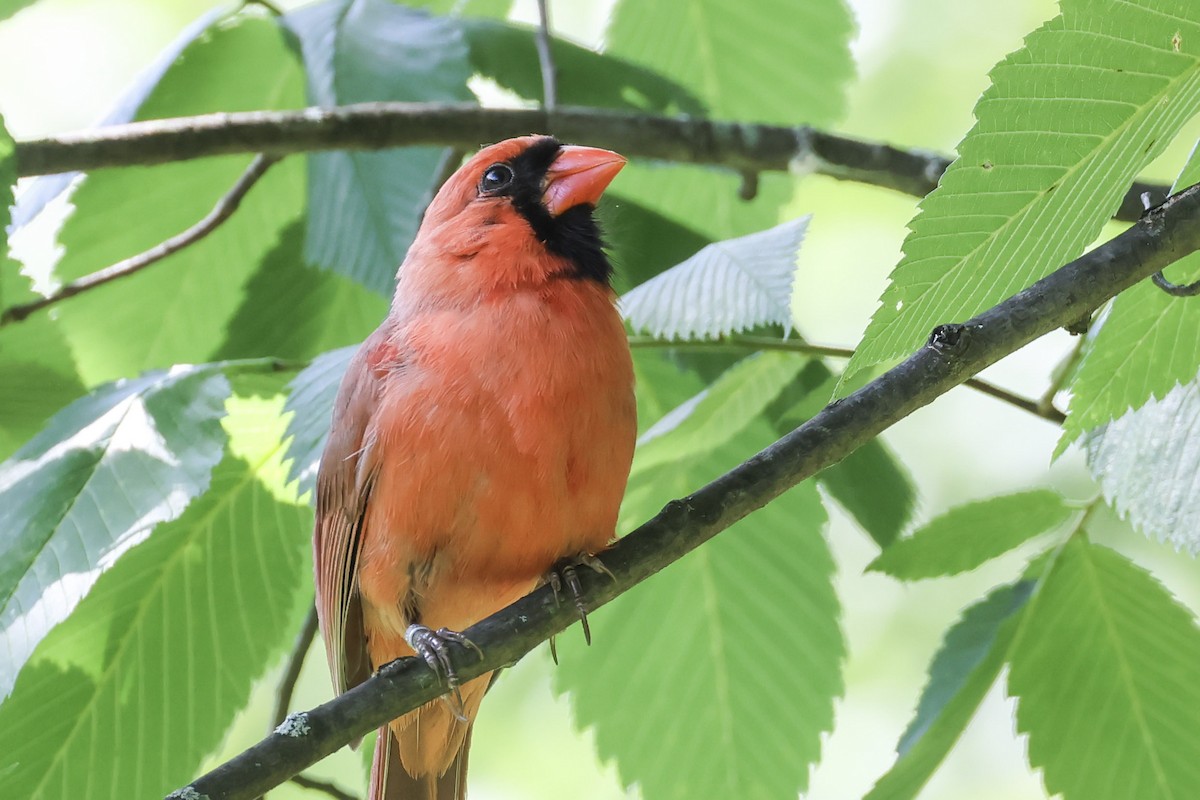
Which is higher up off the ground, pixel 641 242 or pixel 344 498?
pixel 641 242

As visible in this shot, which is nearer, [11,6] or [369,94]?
[11,6]

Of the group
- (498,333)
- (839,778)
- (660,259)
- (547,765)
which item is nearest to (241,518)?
(498,333)

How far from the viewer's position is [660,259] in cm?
274

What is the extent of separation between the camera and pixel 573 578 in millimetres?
2025

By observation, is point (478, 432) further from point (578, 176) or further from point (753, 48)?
point (753, 48)

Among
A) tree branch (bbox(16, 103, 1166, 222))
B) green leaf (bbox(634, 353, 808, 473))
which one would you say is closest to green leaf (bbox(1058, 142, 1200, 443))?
green leaf (bbox(634, 353, 808, 473))

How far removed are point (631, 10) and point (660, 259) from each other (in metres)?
0.58

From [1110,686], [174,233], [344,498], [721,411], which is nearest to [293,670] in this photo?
[344,498]

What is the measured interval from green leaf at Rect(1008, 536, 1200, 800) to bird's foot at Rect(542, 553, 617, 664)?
1.95 ft

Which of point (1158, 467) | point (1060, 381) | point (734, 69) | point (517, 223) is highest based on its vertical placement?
point (734, 69)

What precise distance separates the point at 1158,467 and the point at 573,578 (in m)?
0.81

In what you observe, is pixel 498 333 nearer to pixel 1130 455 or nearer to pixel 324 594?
pixel 324 594

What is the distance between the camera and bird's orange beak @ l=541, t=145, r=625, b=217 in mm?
2613

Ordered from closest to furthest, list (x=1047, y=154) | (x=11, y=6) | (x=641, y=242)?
1. (x=1047, y=154)
2. (x=11, y=6)
3. (x=641, y=242)
